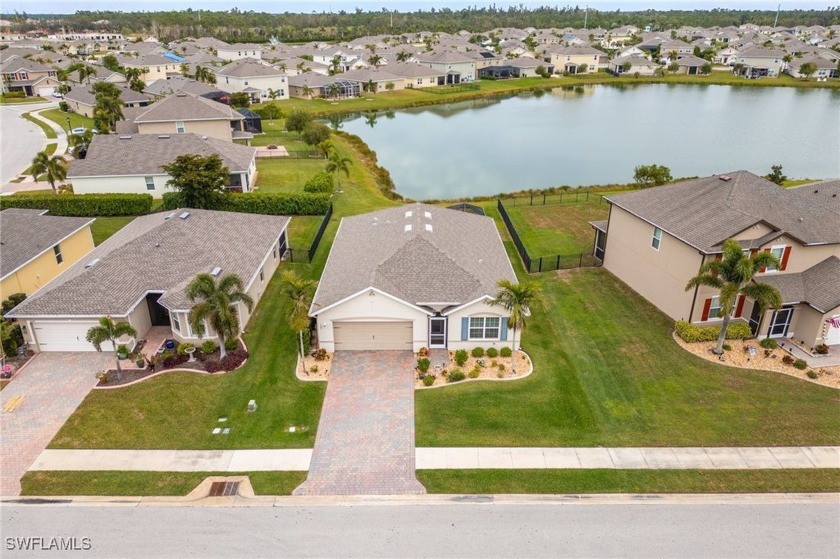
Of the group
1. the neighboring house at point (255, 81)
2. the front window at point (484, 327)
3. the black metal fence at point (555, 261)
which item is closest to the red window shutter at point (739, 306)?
the black metal fence at point (555, 261)

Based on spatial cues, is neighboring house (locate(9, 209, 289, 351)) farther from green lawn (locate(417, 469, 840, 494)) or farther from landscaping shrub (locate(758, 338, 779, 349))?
landscaping shrub (locate(758, 338, 779, 349))

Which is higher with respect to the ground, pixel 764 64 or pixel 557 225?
pixel 764 64

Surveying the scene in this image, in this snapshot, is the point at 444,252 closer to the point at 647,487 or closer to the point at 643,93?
the point at 647,487

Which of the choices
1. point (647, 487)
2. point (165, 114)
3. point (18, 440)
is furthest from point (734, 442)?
point (165, 114)

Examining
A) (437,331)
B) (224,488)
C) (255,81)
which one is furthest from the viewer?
(255,81)

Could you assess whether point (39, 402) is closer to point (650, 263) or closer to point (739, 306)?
point (650, 263)

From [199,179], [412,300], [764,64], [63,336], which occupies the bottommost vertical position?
[63,336]

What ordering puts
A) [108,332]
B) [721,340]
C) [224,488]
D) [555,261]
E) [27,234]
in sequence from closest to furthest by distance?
[224,488] → [108,332] → [721,340] → [27,234] → [555,261]

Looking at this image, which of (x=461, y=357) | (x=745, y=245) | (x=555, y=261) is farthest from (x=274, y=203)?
(x=745, y=245)

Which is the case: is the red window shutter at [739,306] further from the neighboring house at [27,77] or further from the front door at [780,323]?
the neighboring house at [27,77]

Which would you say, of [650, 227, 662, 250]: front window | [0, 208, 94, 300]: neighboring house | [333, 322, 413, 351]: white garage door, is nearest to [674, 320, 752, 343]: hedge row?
[650, 227, 662, 250]: front window
